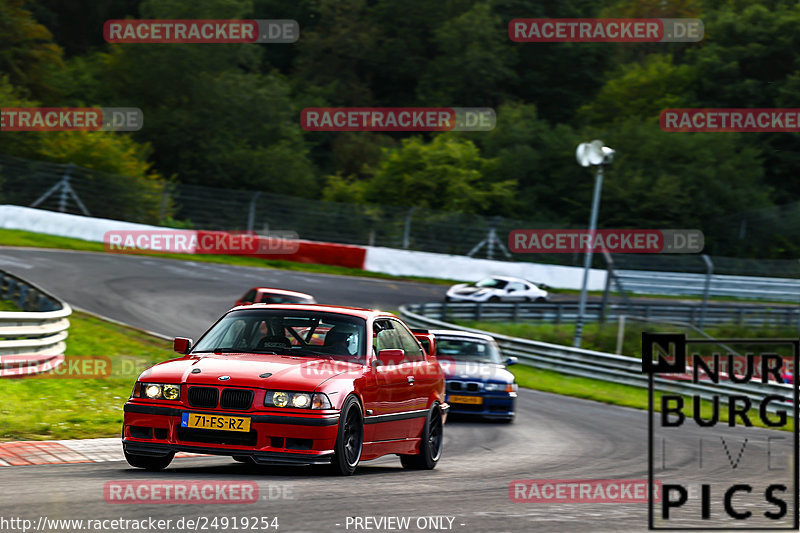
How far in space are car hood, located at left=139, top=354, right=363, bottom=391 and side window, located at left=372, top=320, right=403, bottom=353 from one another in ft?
2.17

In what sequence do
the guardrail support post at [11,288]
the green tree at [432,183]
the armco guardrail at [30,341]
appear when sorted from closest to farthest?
the armco guardrail at [30,341], the guardrail support post at [11,288], the green tree at [432,183]

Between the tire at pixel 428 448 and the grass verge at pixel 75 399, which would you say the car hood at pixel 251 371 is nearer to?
the tire at pixel 428 448

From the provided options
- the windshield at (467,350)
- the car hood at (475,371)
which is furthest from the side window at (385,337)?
the windshield at (467,350)

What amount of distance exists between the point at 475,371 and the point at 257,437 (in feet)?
29.3

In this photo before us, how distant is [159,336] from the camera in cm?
2169

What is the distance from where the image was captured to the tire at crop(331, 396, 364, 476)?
8.05 m

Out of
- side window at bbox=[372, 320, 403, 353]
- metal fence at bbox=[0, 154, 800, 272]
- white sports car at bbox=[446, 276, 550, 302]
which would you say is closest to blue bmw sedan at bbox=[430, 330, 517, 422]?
side window at bbox=[372, 320, 403, 353]

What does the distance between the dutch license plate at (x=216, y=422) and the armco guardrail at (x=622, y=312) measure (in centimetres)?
2148

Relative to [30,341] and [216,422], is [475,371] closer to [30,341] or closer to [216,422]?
[30,341]

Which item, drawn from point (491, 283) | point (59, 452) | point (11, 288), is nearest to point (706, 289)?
point (491, 283)

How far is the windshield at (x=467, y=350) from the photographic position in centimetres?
1705

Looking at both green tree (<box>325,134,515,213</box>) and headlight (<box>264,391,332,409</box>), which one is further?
green tree (<box>325,134,515,213</box>)

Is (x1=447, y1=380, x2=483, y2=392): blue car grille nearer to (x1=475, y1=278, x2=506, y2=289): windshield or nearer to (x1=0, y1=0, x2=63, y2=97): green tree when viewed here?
(x1=475, y1=278, x2=506, y2=289): windshield

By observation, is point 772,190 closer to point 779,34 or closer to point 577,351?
point 779,34
